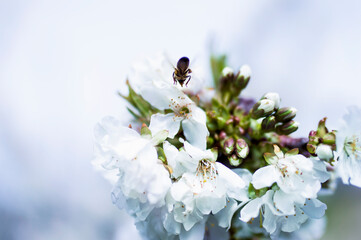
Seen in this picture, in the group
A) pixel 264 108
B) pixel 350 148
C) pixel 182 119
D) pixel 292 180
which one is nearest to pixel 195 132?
pixel 182 119

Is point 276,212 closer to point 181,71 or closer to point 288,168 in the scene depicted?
point 288,168

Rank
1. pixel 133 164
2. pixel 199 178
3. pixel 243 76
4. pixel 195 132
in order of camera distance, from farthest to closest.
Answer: pixel 243 76, pixel 195 132, pixel 199 178, pixel 133 164

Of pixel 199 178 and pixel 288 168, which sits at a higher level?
pixel 199 178

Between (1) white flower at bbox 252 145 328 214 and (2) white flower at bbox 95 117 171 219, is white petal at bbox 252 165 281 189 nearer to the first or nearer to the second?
(1) white flower at bbox 252 145 328 214

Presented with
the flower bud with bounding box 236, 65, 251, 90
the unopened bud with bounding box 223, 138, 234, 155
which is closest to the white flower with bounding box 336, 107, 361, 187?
the unopened bud with bounding box 223, 138, 234, 155

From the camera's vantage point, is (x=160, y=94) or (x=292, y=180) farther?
(x=160, y=94)

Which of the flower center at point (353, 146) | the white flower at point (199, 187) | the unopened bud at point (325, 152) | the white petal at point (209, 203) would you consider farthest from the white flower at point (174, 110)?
the flower center at point (353, 146)

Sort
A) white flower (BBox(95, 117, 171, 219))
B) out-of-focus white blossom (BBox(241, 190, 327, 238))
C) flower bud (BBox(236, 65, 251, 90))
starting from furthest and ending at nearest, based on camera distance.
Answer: flower bud (BBox(236, 65, 251, 90)) → out-of-focus white blossom (BBox(241, 190, 327, 238)) → white flower (BBox(95, 117, 171, 219))
